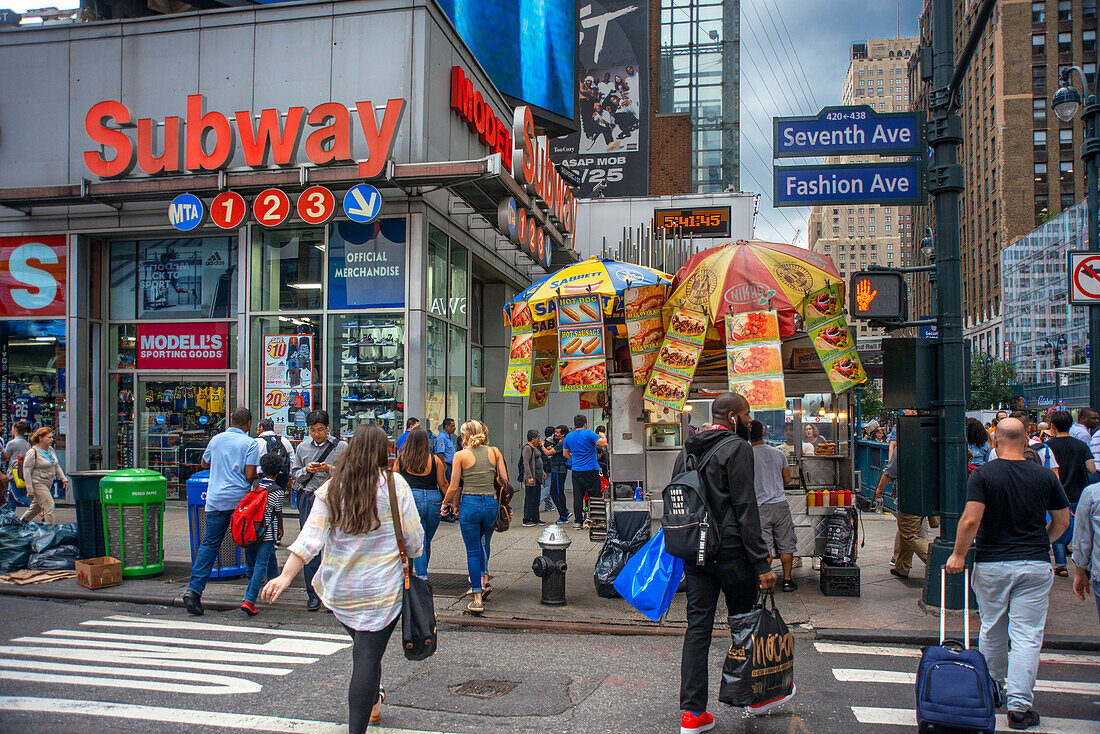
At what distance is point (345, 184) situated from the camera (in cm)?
1330

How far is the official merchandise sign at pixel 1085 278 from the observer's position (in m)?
10.4

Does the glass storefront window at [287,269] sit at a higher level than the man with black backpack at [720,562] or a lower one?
higher

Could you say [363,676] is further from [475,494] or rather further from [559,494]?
[559,494]

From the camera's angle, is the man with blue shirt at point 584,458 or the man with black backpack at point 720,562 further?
the man with blue shirt at point 584,458

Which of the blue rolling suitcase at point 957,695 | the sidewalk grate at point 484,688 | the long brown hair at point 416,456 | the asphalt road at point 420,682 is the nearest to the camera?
the blue rolling suitcase at point 957,695

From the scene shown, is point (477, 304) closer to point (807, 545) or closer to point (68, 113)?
point (68, 113)

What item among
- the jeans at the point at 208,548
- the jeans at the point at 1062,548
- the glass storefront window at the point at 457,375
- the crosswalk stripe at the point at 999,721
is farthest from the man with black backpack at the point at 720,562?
the glass storefront window at the point at 457,375

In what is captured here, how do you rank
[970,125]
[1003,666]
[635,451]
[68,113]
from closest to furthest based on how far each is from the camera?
1. [1003,666]
2. [635,451]
3. [68,113]
4. [970,125]

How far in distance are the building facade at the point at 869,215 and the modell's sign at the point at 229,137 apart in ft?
581

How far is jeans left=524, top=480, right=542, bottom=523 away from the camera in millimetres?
14102

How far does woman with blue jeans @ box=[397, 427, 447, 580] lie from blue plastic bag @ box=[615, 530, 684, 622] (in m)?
2.86

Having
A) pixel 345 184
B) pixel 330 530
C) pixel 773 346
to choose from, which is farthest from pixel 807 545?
pixel 345 184

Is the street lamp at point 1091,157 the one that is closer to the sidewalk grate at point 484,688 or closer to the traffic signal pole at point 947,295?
the traffic signal pole at point 947,295

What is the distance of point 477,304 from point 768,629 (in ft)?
51.6
